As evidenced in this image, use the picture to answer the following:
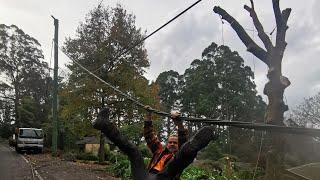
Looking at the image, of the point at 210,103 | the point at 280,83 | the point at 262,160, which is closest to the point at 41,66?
the point at 210,103

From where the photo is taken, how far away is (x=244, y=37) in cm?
1490

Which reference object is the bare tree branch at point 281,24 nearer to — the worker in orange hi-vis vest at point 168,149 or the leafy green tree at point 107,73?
the worker in orange hi-vis vest at point 168,149

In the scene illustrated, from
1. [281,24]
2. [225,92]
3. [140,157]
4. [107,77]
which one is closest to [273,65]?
[281,24]

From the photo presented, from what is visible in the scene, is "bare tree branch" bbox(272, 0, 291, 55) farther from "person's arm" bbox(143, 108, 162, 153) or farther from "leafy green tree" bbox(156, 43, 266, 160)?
"leafy green tree" bbox(156, 43, 266, 160)

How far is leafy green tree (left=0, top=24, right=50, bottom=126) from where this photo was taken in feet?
212

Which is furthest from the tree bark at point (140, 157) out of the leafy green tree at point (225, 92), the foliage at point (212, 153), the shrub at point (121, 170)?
the leafy green tree at point (225, 92)

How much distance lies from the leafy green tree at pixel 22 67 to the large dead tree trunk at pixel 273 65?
49893 mm

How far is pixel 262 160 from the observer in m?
24.2

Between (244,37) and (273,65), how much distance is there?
6.32ft

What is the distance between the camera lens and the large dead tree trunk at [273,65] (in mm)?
12289

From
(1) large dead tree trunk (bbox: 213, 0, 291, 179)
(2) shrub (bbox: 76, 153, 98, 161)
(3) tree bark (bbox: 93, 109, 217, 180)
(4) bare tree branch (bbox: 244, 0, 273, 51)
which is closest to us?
(3) tree bark (bbox: 93, 109, 217, 180)

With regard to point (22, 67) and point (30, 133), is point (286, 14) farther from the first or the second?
point (22, 67)

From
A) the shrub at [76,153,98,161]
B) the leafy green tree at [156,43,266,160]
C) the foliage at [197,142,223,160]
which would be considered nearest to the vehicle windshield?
the shrub at [76,153,98,161]

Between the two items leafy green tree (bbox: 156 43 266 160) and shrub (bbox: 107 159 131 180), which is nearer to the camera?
shrub (bbox: 107 159 131 180)
